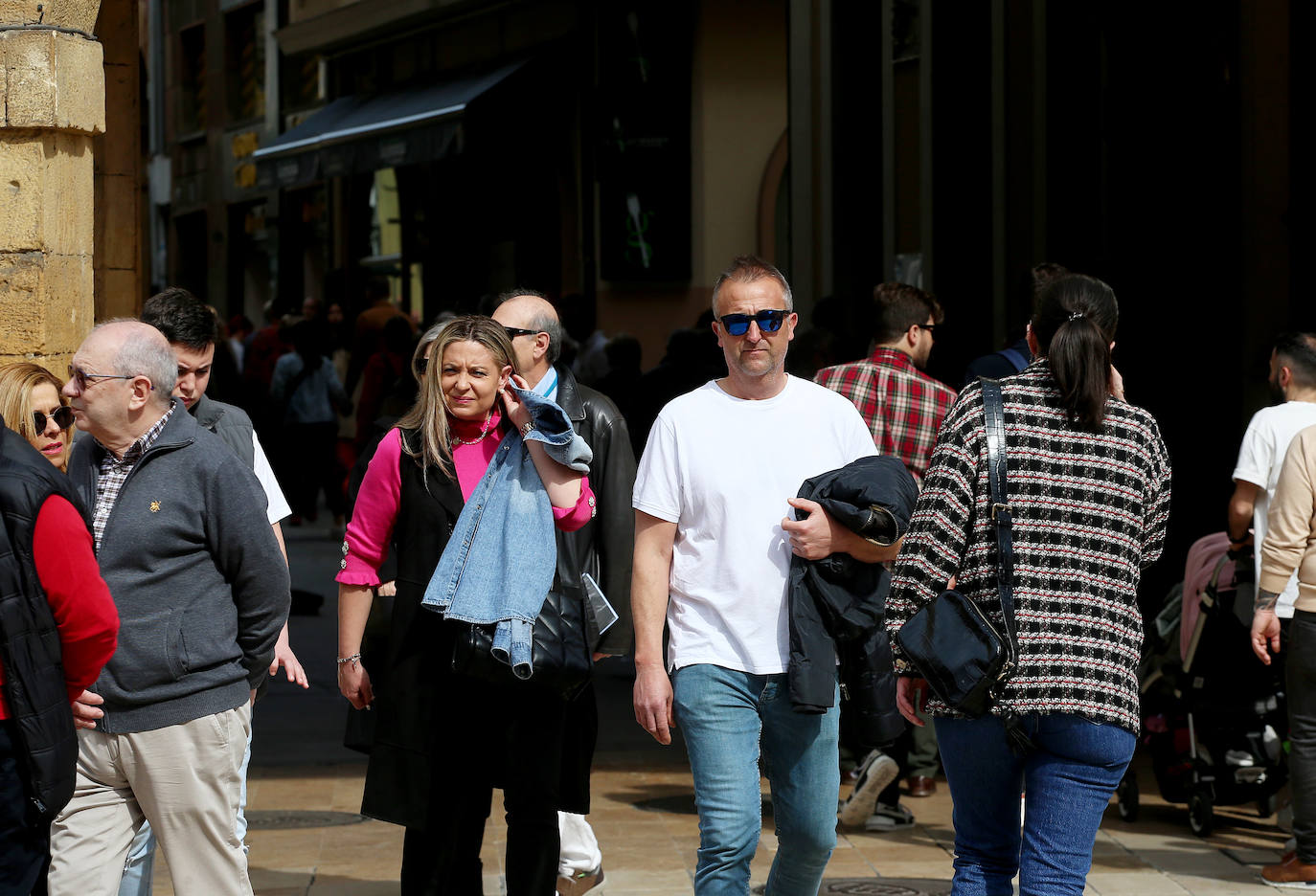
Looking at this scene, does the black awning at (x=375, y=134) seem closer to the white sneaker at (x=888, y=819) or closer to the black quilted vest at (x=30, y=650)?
the white sneaker at (x=888, y=819)

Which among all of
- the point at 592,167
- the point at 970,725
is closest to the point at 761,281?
the point at 970,725

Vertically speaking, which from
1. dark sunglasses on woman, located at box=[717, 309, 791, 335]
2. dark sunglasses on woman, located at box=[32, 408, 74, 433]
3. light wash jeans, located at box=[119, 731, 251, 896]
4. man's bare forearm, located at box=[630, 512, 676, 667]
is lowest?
light wash jeans, located at box=[119, 731, 251, 896]

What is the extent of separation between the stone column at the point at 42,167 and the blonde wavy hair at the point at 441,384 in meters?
2.31

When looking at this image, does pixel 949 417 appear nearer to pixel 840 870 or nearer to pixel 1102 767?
pixel 1102 767

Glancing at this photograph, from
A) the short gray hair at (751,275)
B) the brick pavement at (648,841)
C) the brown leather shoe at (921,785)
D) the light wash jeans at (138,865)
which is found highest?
the short gray hair at (751,275)

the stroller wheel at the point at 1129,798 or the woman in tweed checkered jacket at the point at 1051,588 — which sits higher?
the woman in tweed checkered jacket at the point at 1051,588

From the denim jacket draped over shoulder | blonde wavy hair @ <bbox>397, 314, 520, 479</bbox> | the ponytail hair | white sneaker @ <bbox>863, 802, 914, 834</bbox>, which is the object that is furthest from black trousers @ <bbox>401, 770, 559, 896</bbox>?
white sneaker @ <bbox>863, 802, 914, 834</bbox>

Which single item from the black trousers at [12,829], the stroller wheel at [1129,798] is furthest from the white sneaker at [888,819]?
the black trousers at [12,829]

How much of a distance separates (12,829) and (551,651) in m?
1.58

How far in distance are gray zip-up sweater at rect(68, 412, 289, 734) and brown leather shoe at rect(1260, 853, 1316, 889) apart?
3848mm

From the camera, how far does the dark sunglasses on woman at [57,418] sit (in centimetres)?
496

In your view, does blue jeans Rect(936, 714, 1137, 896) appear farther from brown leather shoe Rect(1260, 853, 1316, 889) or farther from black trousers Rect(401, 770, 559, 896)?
brown leather shoe Rect(1260, 853, 1316, 889)

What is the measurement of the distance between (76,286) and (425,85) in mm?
16129

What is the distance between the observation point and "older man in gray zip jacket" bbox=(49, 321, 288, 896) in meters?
4.58
